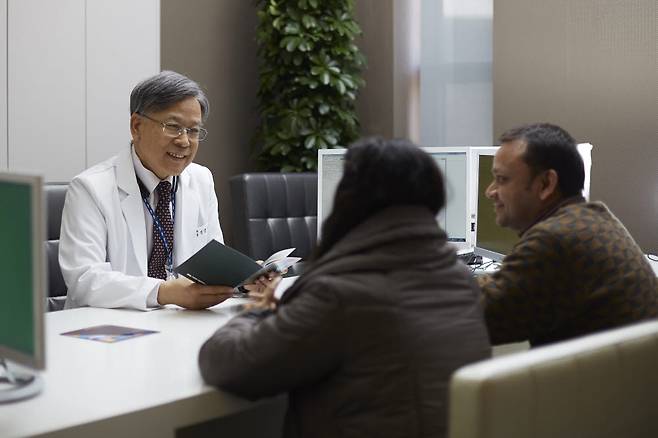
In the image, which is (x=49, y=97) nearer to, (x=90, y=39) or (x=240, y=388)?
(x=90, y=39)

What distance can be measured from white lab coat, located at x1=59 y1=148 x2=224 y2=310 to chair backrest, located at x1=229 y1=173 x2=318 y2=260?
0.86 metres

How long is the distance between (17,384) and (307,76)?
3750 millimetres

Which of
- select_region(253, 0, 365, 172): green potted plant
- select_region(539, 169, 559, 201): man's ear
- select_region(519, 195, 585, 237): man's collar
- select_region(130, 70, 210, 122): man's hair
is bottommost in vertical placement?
select_region(519, 195, 585, 237): man's collar

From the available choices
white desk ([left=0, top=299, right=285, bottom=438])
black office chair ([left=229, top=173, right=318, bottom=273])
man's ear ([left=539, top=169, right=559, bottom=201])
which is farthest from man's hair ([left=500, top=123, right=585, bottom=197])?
black office chair ([left=229, top=173, right=318, bottom=273])

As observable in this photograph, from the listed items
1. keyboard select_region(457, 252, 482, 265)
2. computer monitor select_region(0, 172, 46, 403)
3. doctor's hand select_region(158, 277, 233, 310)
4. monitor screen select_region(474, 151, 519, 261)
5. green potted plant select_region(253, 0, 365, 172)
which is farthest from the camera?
green potted plant select_region(253, 0, 365, 172)

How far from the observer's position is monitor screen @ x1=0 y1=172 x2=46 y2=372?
1.38 metres

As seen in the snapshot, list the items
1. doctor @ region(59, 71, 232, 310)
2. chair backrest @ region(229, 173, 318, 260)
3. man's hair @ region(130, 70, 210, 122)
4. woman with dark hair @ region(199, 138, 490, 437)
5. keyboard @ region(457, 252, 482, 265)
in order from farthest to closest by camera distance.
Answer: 1. chair backrest @ region(229, 173, 318, 260)
2. keyboard @ region(457, 252, 482, 265)
3. man's hair @ region(130, 70, 210, 122)
4. doctor @ region(59, 71, 232, 310)
5. woman with dark hair @ region(199, 138, 490, 437)

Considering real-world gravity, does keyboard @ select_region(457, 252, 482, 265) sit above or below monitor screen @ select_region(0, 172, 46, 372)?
below

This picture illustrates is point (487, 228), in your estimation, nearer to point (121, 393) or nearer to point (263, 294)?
point (263, 294)

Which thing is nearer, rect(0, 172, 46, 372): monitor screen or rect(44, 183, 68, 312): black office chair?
rect(0, 172, 46, 372): monitor screen

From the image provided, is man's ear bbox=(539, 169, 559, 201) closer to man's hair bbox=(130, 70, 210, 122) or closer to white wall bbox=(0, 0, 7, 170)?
man's hair bbox=(130, 70, 210, 122)

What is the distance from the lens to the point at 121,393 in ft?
5.27

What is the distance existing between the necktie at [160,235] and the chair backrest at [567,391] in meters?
1.66

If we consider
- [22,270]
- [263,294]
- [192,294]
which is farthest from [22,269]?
[192,294]
